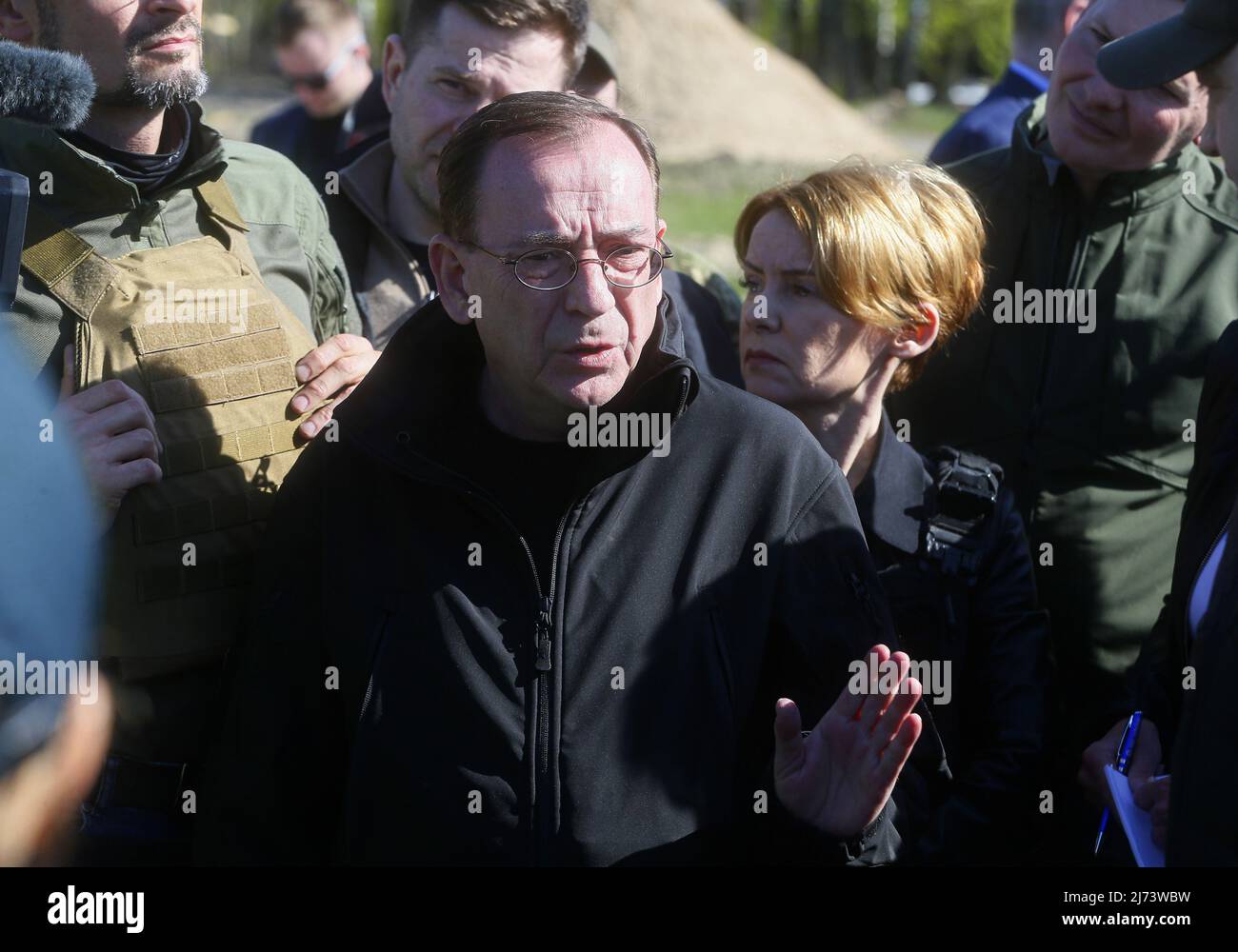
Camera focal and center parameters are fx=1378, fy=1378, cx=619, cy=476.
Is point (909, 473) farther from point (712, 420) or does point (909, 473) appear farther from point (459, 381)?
point (459, 381)

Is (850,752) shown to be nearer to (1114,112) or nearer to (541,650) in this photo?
(541,650)

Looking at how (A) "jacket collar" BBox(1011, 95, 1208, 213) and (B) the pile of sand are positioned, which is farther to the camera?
(B) the pile of sand


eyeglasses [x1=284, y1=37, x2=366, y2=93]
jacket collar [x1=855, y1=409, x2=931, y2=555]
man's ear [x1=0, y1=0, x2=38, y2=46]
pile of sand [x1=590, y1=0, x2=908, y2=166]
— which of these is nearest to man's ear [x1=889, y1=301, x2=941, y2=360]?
jacket collar [x1=855, y1=409, x2=931, y2=555]

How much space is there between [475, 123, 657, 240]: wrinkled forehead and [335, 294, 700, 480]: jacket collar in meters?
0.23

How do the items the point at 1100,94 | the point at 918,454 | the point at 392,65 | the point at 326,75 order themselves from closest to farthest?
the point at 918,454 < the point at 1100,94 < the point at 392,65 < the point at 326,75

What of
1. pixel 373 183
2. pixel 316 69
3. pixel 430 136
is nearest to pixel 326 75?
pixel 316 69

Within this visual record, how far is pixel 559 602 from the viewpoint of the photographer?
88.4 inches

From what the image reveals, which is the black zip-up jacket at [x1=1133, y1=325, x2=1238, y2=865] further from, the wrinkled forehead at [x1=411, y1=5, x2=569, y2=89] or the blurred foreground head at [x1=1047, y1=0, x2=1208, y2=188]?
the wrinkled forehead at [x1=411, y1=5, x2=569, y2=89]

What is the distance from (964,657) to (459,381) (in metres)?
1.22

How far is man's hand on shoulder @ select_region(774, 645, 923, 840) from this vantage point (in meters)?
2.14

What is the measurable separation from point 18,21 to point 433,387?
4.06 ft

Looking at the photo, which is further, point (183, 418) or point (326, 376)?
point (326, 376)

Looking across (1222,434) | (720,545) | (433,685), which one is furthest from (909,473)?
(433,685)

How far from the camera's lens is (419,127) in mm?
3645
